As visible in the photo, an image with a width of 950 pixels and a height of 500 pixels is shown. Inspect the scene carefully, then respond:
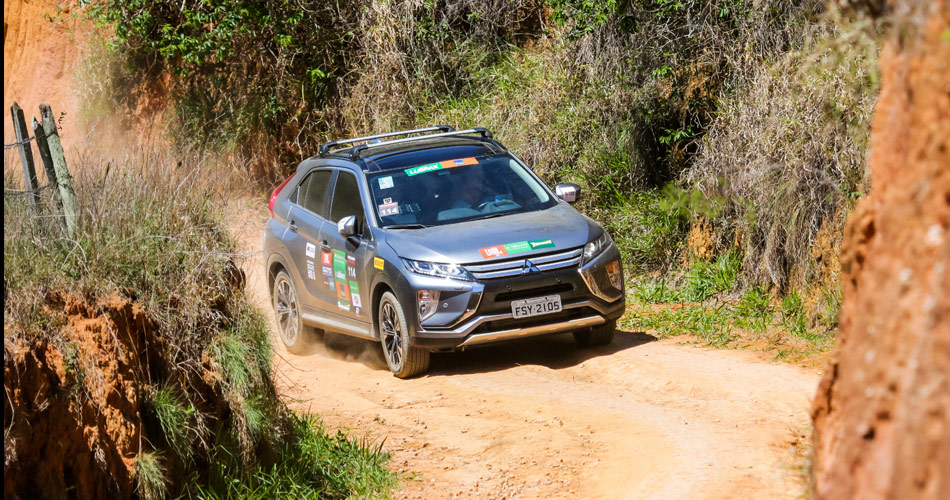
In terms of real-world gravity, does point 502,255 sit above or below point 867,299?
below

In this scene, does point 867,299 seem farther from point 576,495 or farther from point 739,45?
point 739,45

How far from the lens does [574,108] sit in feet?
45.6

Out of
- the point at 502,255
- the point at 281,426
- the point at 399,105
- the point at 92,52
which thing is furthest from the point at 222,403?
the point at 92,52

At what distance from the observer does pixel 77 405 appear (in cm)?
507

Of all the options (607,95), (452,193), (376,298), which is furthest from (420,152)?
(607,95)

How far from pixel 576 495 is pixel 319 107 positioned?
1272 cm

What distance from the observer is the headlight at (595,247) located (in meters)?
8.84

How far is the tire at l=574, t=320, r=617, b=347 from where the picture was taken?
9.29 meters

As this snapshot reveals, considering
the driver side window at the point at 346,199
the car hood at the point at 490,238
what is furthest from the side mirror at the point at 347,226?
the car hood at the point at 490,238

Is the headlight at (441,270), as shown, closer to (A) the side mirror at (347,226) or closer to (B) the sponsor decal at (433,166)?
(A) the side mirror at (347,226)

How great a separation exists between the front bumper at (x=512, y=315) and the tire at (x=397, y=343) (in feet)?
0.43

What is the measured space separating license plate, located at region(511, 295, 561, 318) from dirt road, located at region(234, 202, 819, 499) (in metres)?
0.53

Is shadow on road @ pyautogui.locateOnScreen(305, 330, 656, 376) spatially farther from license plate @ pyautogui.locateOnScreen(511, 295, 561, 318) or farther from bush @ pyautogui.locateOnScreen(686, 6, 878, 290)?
bush @ pyautogui.locateOnScreen(686, 6, 878, 290)

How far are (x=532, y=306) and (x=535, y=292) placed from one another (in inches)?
4.9
